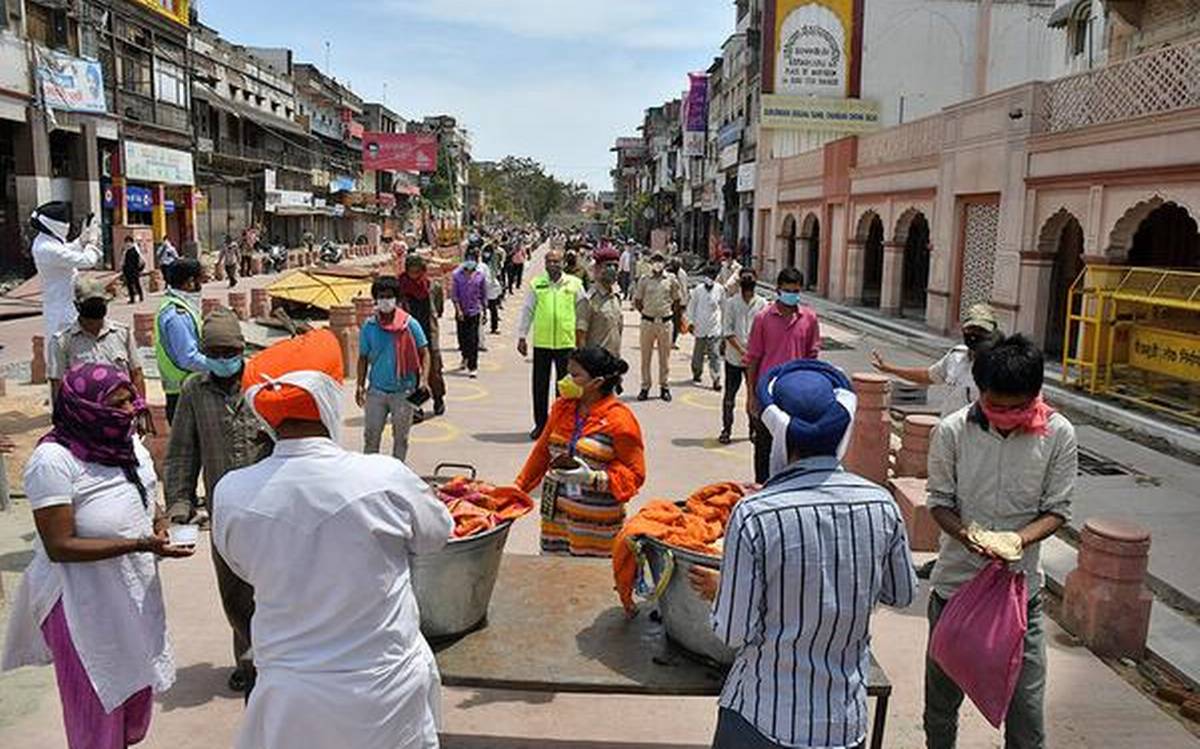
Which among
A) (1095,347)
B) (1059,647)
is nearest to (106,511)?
(1059,647)

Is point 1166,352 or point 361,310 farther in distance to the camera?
point 361,310

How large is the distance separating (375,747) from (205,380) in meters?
2.53

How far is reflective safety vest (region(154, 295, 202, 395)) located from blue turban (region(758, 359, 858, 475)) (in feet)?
14.7

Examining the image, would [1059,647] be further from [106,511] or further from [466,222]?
[466,222]

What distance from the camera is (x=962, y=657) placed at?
316cm

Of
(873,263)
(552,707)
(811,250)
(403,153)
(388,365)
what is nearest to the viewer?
(552,707)

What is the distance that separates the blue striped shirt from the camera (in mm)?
2359

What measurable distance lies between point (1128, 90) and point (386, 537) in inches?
509

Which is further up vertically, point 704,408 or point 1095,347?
point 1095,347

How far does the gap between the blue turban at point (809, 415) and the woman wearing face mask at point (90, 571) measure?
211 cm

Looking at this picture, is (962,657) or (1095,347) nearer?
(962,657)

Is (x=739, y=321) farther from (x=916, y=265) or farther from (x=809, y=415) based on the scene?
(x=916, y=265)

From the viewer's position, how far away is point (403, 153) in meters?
54.8

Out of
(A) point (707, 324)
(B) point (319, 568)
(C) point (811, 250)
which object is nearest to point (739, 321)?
(A) point (707, 324)
